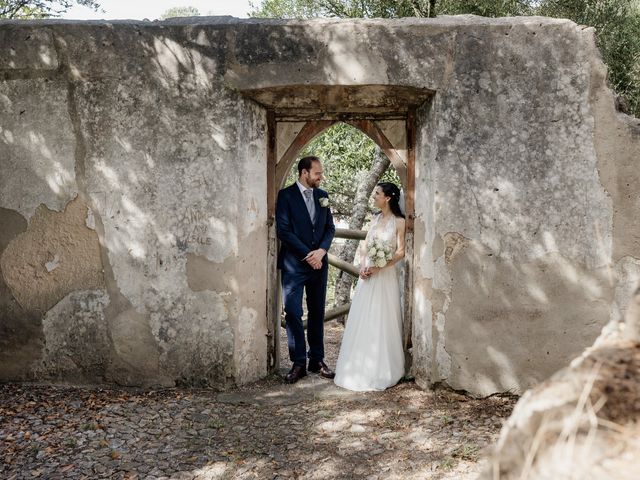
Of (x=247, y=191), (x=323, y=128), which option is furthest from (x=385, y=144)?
(x=247, y=191)

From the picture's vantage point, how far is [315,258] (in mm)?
5629

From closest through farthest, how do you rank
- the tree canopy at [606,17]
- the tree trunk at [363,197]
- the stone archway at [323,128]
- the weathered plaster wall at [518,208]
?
the weathered plaster wall at [518,208] → the stone archway at [323,128] → the tree trunk at [363,197] → the tree canopy at [606,17]

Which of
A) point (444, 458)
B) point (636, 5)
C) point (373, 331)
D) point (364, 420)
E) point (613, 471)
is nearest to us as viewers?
point (613, 471)

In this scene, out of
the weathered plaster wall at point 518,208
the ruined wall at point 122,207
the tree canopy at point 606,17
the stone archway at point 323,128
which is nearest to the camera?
the weathered plaster wall at point 518,208

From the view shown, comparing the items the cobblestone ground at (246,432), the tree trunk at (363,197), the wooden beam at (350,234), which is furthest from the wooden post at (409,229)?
the tree trunk at (363,197)

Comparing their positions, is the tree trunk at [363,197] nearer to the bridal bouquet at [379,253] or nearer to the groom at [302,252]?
the groom at [302,252]

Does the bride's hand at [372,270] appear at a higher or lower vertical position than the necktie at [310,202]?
lower

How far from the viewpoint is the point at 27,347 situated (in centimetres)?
538

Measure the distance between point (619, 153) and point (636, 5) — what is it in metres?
8.92

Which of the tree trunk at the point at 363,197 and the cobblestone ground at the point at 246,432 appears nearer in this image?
the cobblestone ground at the point at 246,432

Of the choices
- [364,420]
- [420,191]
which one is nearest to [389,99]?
[420,191]

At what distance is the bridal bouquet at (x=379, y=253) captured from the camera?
5613 mm

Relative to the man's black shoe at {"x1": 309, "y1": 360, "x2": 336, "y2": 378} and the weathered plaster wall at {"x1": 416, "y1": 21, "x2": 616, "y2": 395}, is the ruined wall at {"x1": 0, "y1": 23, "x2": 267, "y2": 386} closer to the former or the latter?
the man's black shoe at {"x1": 309, "y1": 360, "x2": 336, "y2": 378}

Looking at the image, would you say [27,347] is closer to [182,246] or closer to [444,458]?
[182,246]
